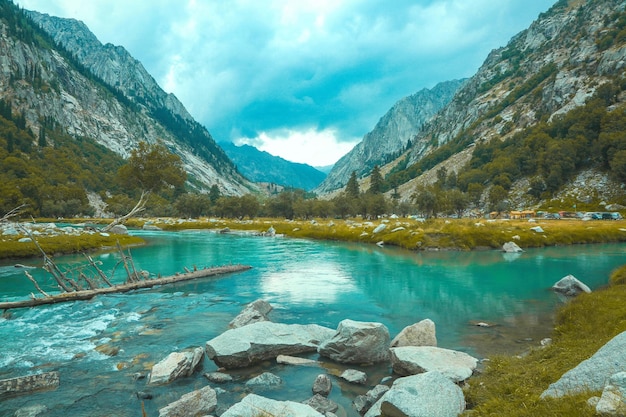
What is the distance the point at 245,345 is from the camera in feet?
54.7

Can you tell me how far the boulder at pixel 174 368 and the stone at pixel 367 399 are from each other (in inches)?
284

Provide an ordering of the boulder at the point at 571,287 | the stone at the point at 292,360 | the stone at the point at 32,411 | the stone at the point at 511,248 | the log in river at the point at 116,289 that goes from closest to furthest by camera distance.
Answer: the stone at the point at 32,411
the stone at the point at 292,360
the log in river at the point at 116,289
the boulder at the point at 571,287
the stone at the point at 511,248

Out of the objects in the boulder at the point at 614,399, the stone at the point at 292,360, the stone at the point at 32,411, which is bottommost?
the stone at the point at 292,360

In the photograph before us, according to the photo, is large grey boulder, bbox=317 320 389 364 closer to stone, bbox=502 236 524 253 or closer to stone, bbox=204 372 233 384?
stone, bbox=204 372 233 384

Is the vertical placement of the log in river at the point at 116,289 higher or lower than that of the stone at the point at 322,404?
higher

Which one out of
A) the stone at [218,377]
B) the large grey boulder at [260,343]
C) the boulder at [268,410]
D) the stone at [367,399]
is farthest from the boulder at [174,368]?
the stone at [367,399]

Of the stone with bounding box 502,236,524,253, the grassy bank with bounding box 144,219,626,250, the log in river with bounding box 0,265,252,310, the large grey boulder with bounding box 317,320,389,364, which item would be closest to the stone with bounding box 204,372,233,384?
the large grey boulder with bounding box 317,320,389,364

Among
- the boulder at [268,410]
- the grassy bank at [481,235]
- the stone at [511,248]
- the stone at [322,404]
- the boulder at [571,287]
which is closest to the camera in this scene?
the boulder at [268,410]

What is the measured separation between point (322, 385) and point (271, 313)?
12427mm

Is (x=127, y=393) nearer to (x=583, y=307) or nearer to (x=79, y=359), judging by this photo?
(x=79, y=359)

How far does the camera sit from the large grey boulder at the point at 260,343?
53.1 ft

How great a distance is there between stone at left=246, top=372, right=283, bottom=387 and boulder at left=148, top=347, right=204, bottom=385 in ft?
8.98

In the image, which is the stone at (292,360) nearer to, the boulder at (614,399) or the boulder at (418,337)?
the boulder at (418,337)

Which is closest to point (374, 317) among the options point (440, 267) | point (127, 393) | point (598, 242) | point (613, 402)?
point (127, 393)
